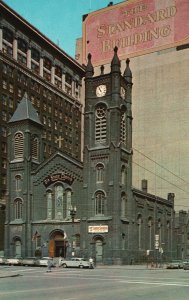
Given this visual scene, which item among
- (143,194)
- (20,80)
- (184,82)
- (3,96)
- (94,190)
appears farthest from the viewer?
(184,82)

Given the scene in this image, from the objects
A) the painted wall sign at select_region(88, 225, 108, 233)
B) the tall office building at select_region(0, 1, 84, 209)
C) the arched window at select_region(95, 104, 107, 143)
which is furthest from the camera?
the tall office building at select_region(0, 1, 84, 209)

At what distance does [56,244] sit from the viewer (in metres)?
73.9

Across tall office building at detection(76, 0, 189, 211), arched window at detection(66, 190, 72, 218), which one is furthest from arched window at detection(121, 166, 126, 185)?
tall office building at detection(76, 0, 189, 211)

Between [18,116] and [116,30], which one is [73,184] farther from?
[116,30]

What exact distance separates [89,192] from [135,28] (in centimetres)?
5813

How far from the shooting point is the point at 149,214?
79.4m

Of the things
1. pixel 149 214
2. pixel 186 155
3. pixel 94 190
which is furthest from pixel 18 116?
pixel 186 155

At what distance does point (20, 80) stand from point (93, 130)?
33700 millimetres

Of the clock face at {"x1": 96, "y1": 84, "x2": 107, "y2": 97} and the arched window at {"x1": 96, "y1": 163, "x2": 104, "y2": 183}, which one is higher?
the clock face at {"x1": 96, "y1": 84, "x2": 107, "y2": 97}

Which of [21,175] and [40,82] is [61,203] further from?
[40,82]

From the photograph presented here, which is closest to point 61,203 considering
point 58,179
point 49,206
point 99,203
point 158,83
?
point 49,206

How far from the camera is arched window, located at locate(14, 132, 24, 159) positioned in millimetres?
78062

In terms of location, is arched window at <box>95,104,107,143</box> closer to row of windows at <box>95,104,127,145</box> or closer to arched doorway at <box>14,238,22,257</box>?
row of windows at <box>95,104,127,145</box>

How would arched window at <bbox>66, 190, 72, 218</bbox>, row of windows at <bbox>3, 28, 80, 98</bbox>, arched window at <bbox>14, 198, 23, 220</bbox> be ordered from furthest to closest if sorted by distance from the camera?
row of windows at <bbox>3, 28, 80, 98</bbox>, arched window at <bbox>14, 198, 23, 220</bbox>, arched window at <bbox>66, 190, 72, 218</bbox>
